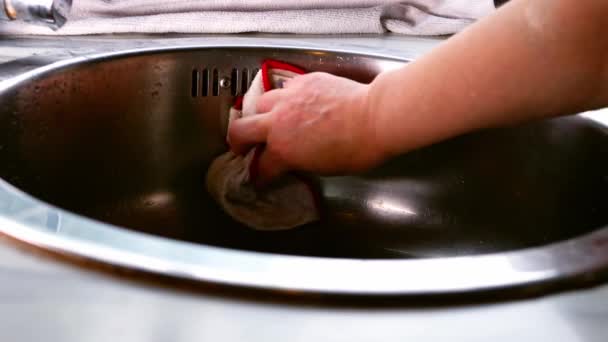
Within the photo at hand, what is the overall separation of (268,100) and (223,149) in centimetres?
14

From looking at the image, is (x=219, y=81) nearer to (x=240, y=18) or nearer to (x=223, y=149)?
(x=223, y=149)

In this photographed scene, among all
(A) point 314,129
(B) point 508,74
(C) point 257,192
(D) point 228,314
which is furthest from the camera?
(C) point 257,192

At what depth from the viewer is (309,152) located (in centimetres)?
54

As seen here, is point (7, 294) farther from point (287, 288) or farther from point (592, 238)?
point (592, 238)

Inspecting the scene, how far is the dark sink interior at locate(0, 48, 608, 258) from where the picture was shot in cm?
56

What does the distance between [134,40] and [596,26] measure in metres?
0.59

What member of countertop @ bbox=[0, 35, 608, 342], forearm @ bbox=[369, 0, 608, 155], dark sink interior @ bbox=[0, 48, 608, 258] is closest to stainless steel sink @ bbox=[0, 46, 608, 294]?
dark sink interior @ bbox=[0, 48, 608, 258]

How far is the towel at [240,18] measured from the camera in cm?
85

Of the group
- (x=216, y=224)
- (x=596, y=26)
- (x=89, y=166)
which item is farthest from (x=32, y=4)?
(x=596, y=26)

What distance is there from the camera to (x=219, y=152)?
2.39ft

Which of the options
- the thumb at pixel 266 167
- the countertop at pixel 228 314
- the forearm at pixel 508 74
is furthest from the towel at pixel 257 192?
the countertop at pixel 228 314

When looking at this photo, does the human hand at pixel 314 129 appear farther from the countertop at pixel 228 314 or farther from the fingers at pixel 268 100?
the countertop at pixel 228 314

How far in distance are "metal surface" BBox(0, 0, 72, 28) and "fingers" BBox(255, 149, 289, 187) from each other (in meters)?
0.25

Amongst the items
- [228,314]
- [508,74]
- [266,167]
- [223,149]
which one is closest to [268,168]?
[266,167]
